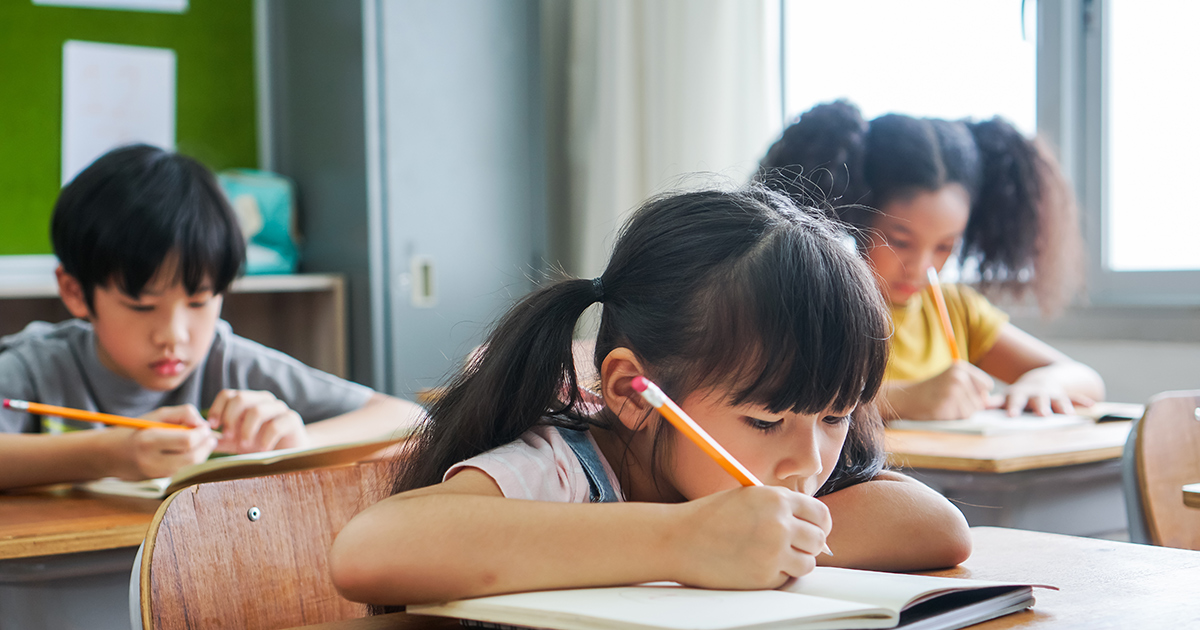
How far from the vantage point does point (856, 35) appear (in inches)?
107

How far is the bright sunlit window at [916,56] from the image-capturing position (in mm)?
2488

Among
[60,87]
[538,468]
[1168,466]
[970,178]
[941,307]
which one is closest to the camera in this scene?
[538,468]

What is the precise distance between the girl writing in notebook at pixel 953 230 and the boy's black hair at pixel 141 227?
0.87 meters

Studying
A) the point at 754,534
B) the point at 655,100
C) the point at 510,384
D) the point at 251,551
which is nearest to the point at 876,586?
the point at 754,534

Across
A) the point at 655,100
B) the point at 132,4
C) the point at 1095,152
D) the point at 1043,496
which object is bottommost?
the point at 1043,496

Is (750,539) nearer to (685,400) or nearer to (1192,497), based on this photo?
(685,400)

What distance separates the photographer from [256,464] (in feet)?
3.79

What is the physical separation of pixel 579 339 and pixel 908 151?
3.94ft

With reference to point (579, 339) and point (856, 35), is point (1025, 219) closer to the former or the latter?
point (856, 35)

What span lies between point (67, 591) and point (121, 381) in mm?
660

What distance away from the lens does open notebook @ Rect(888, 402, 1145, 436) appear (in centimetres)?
159

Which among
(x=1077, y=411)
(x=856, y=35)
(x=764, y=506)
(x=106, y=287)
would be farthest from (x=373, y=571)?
(x=856, y=35)

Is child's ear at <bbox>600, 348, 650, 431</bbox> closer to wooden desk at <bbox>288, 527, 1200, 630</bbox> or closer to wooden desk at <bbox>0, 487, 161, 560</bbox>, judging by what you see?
wooden desk at <bbox>288, 527, 1200, 630</bbox>

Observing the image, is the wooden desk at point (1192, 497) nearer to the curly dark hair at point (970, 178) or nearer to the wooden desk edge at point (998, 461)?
the wooden desk edge at point (998, 461)
